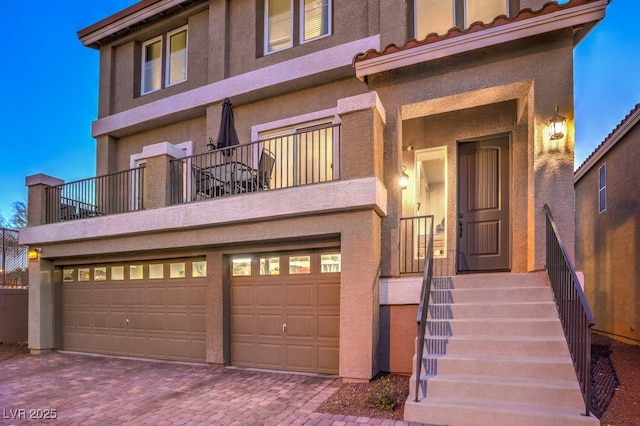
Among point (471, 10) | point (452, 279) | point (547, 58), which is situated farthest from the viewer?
point (471, 10)

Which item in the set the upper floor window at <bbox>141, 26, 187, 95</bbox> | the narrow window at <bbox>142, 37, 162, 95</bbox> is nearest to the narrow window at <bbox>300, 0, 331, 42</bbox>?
the upper floor window at <bbox>141, 26, 187, 95</bbox>

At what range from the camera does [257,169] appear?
7.53 meters

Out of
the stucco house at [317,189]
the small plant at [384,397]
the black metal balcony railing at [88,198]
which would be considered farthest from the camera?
the black metal balcony railing at [88,198]

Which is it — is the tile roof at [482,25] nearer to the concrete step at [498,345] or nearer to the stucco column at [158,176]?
the stucco column at [158,176]

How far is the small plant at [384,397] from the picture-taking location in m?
4.57

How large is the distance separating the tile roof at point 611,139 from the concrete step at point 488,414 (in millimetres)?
6629

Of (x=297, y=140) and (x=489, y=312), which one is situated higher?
(x=297, y=140)

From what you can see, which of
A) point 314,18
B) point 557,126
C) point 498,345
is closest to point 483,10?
point 557,126

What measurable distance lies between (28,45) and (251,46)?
125 metres

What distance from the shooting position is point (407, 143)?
7.75m

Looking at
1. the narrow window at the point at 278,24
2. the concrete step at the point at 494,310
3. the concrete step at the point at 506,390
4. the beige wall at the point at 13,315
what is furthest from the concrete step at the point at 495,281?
the beige wall at the point at 13,315

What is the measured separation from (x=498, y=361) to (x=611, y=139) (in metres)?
7.36

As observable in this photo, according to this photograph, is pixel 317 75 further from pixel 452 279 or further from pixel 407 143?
pixel 452 279

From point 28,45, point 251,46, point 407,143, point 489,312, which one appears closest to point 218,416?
point 489,312
